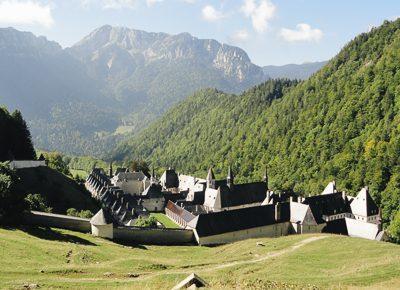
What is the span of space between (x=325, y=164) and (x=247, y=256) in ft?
389

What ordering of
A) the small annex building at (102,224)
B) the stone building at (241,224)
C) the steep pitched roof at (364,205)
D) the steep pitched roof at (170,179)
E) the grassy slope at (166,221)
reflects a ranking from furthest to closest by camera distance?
1. the steep pitched roof at (170,179)
2. the steep pitched roof at (364,205)
3. the grassy slope at (166,221)
4. the stone building at (241,224)
5. the small annex building at (102,224)

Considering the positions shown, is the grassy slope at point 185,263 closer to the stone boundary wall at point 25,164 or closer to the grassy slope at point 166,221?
the grassy slope at point 166,221

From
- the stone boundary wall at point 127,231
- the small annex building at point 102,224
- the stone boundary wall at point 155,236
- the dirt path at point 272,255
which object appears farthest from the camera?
the stone boundary wall at point 155,236

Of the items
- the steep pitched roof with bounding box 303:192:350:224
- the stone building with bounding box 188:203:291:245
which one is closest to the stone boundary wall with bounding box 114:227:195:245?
the stone building with bounding box 188:203:291:245

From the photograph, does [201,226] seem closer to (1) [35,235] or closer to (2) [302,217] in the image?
(2) [302,217]

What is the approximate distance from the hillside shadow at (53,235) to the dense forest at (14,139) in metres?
44.3

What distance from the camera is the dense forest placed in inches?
4072

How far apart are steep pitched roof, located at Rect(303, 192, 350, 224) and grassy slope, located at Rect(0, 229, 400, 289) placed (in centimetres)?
2684

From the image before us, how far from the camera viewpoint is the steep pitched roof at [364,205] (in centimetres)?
9706

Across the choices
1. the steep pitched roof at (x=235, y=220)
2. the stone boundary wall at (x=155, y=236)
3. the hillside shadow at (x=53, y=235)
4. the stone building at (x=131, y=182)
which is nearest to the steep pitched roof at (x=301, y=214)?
the steep pitched roof at (x=235, y=220)

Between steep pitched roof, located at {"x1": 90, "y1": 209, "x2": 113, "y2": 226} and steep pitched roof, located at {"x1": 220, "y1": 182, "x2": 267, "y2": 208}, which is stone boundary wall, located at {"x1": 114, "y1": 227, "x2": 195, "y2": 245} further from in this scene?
steep pitched roof, located at {"x1": 220, "y1": 182, "x2": 267, "y2": 208}

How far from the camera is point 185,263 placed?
54.1 meters

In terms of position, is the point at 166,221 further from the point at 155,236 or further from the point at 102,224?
the point at 102,224

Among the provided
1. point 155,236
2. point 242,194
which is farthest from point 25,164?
point 242,194
